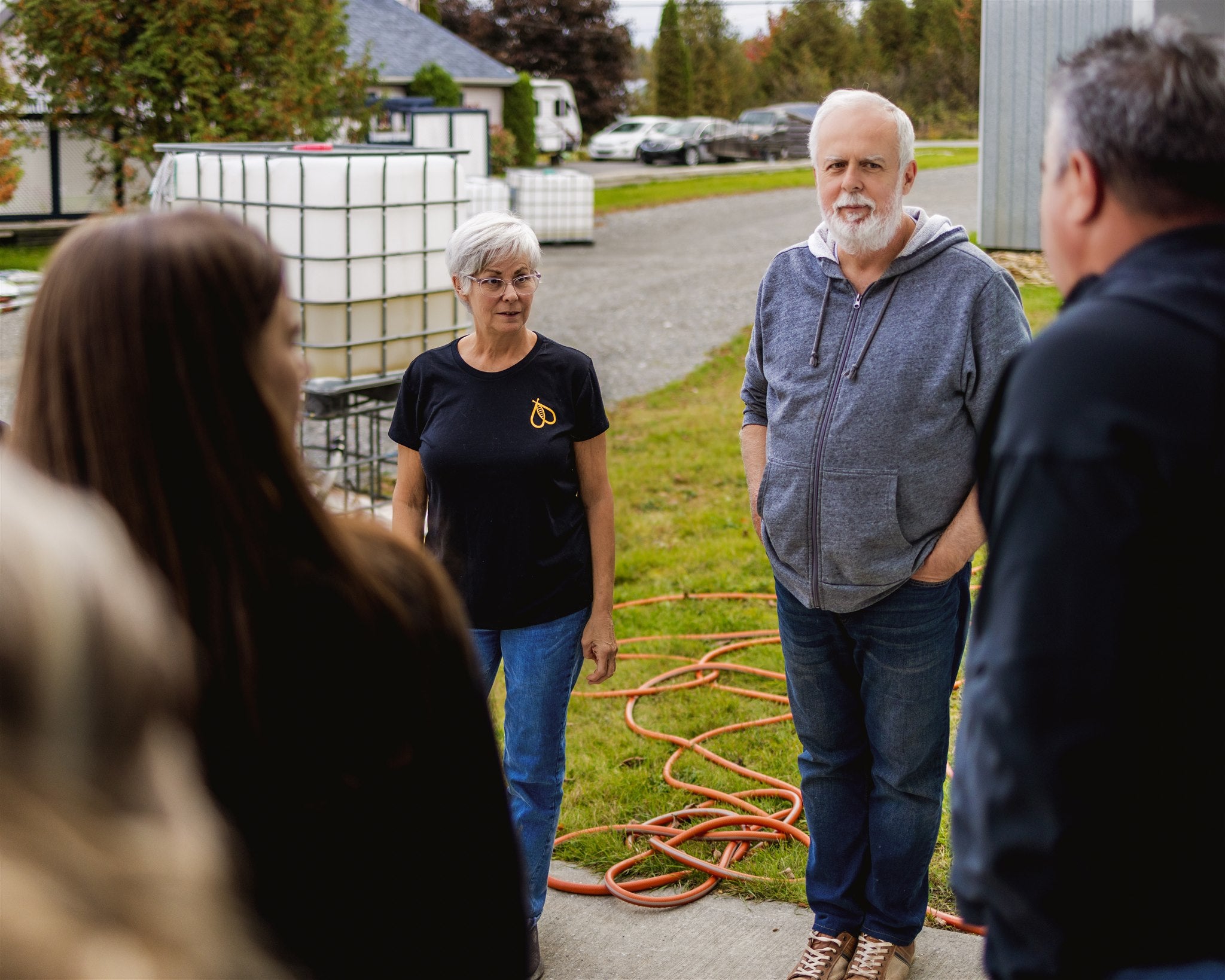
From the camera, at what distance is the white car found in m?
40.4

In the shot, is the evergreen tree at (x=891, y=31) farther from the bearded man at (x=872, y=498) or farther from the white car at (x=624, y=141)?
the bearded man at (x=872, y=498)

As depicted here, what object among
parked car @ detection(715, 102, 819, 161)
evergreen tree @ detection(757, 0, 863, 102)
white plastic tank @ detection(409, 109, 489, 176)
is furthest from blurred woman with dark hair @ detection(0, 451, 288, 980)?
evergreen tree @ detection(757, 0, 863, 102)

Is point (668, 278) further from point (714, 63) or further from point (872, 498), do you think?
point (714, 63)

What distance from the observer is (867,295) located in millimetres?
3025

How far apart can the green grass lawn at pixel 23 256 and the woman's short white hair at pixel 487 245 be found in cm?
1465

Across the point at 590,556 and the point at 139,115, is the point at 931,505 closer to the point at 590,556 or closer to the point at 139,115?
the point at 590,556

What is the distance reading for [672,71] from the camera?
4916 centimetres

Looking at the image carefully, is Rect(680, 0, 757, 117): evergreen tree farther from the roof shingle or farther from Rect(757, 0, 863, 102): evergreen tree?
the roof shingle

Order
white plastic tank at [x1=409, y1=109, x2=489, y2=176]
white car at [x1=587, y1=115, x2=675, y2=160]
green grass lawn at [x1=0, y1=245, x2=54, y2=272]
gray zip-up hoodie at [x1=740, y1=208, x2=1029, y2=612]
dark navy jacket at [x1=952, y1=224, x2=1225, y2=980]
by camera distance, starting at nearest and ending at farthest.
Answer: dark navy jacket at [x1=952, y1=224, x2=1225, y2=980] → gray zip-up hoodie at [x1=740, y1=208, x2=1029, y2=612] → green grass lawn at [x1=0, y1=245, x2=54, y2=272] → white plastic tank at [x1=409, y1=109, x2=489, y2=176] → white car at [x1=587, y1=115, x2=675, y2=160]

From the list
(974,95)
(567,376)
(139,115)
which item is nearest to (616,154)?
(974,95)

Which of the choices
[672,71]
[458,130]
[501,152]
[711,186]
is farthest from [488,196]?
[672,71]

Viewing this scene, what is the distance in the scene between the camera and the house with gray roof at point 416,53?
3322cm

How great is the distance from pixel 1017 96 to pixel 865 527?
11652mm

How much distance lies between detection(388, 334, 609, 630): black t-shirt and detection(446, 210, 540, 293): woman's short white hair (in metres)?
0.23
